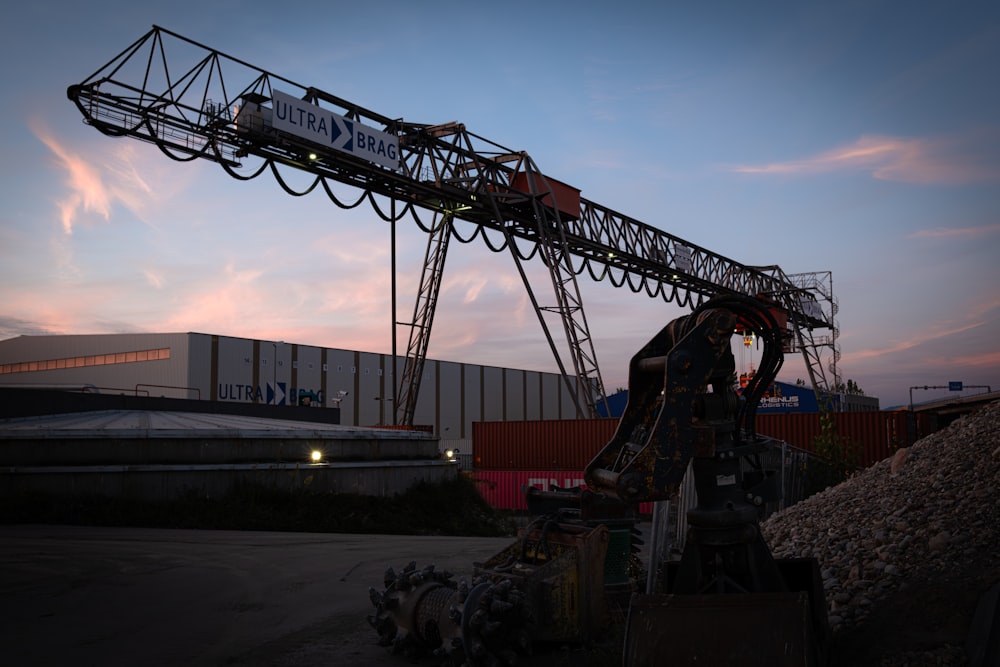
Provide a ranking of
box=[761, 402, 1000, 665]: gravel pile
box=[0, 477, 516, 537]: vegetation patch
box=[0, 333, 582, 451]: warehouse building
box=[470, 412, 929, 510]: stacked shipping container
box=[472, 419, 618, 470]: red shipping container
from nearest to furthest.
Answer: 1. box=[761, 402, 1000, 665]: gravel pile
2. box=[0, 477, 516, 537]: vegetation patch
3. box=[470, 412, 929, 510]: stacked shipping container
4. box=[472, 419, 618, 470]: red shipping container
5. box=[0, 333, 582, 451]: warehouse building

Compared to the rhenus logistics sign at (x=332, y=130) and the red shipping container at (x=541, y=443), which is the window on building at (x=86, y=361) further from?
the rhenus logistics sign at (x=332, y=130)

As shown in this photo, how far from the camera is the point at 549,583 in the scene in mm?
5633

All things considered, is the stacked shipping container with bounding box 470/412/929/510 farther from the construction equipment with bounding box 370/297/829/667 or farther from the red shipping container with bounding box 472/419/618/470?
the construction equipment with bounding box 370/297/829/667

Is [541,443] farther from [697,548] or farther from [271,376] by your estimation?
[697,548]

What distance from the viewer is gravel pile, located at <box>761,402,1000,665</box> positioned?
546 cm

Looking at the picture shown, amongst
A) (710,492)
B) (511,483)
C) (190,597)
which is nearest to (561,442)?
(511,483)

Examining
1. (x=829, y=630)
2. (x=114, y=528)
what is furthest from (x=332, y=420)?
(x=829, y=630)

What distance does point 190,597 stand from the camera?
26.8 ft

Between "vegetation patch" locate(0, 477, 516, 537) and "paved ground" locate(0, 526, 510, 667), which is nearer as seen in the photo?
"paved ground" locate(0, 526, 510, 667)

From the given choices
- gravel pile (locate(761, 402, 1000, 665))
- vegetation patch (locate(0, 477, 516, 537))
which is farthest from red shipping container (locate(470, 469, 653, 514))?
gravel pile (locate(761, 402, 1000, 665))

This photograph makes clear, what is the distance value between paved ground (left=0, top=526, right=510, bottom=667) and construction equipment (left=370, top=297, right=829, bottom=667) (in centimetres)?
142

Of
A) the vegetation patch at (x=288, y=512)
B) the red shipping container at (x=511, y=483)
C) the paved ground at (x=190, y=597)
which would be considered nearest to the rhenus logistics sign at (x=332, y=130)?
the vegetation patch at (x=288, y=512)

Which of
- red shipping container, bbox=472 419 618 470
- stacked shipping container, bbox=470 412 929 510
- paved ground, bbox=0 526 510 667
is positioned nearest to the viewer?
paved ground, bbox=0 526 510 667

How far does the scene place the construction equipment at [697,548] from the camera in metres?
4.13
